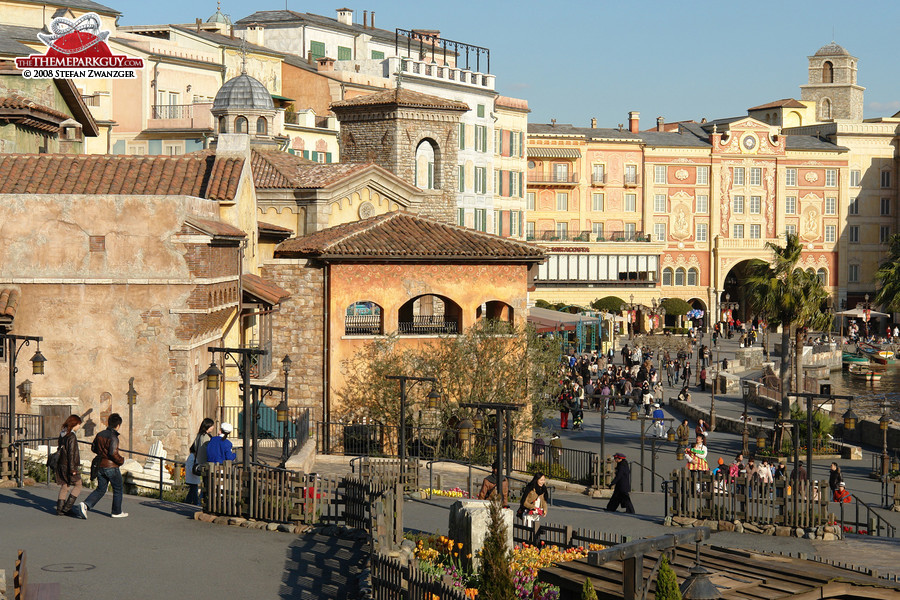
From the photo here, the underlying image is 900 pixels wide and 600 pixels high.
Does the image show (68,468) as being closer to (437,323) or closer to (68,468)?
(68,468)

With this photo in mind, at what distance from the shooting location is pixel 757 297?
46562 millimetres

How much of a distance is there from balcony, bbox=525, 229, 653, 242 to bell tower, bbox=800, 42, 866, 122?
3197cm

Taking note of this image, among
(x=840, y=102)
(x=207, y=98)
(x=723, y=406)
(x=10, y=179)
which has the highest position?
(x=840, y=102)

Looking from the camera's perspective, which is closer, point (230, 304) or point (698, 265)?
point (230, 304)

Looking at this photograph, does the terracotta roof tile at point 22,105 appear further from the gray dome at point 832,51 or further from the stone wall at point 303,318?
the gray dome at point 832,51

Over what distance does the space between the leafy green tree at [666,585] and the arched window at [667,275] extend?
78391 mm

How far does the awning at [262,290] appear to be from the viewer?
29.2 m

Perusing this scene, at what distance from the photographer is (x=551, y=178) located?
87375 mm

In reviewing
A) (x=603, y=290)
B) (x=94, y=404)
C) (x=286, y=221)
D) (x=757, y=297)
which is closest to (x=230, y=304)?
(x=94, y=404)

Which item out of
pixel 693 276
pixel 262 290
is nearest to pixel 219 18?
pixel 693 276

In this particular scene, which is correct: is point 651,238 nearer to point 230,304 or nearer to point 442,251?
point 442,251

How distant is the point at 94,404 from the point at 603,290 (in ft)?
204

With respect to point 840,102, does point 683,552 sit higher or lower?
lower

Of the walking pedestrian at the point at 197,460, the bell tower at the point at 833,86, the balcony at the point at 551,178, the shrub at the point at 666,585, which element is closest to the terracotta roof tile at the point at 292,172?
the walking pedestrian at the point at 197,460
